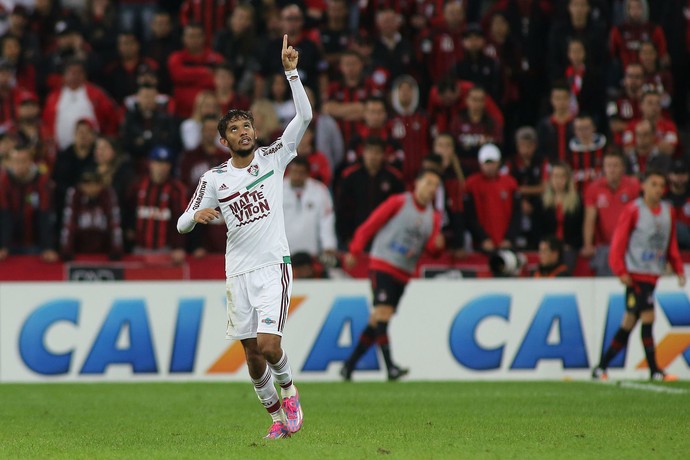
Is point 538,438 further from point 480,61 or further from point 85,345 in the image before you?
point 480,61

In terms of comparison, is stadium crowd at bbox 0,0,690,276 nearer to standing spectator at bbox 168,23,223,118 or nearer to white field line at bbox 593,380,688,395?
standing spectator at bbox 168,23,223,118

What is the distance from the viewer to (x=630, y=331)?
14.6m

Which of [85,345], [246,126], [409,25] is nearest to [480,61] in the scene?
[409,25]

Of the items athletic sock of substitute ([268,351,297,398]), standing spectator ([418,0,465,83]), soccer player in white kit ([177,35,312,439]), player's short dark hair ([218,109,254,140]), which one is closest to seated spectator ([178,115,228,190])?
standing spectator ([418,0,465,83])

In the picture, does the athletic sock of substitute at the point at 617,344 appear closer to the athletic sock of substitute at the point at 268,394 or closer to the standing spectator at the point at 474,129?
the standing spectator at the point at 474,129

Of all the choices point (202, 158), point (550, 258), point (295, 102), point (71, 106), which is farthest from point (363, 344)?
point (295, 102)

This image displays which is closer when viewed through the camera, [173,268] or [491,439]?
[491,439]

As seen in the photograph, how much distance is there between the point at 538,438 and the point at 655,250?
622 cm

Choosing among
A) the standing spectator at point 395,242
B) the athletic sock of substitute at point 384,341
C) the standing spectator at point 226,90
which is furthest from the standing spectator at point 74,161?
the athletic sock of substitute at point 384,341

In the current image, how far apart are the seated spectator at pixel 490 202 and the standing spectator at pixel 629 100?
232 centimetres

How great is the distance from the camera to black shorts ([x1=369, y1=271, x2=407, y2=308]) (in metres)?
14.8

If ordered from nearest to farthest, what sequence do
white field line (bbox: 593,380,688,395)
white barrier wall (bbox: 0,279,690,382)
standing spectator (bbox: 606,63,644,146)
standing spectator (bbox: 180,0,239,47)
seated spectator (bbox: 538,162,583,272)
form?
white field line (bbox: 593,380,688,395) → white barrier wall (bbox: 0,279,690,382) → seated spectator (bbox: 538,162,583,272) → standing spectator (bbox: 606,63,644,146) → standing spectator (bbox: 180,0,239,47)

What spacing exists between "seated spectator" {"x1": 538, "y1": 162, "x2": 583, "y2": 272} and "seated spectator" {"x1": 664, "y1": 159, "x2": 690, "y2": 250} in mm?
1267

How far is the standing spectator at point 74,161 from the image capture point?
55.8 ft
